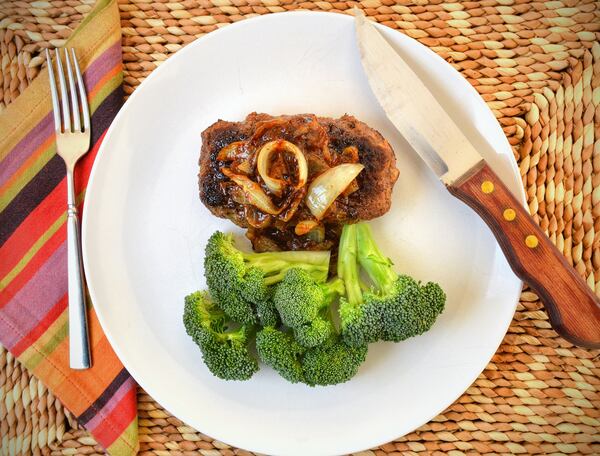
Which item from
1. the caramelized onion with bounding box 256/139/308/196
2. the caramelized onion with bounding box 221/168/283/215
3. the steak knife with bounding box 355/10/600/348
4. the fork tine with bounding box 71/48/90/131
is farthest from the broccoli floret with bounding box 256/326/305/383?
the fork tine with bounding box 71/48/90/131

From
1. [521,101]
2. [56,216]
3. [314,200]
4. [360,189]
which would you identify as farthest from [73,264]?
[521,101]

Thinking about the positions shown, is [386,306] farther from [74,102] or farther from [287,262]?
[74,102]

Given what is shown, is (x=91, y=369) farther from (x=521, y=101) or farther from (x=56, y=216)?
(x=521, y=101)

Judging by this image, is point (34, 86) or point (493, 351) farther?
point (34, 86)

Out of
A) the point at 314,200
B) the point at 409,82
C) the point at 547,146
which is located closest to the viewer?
the point at 314,200

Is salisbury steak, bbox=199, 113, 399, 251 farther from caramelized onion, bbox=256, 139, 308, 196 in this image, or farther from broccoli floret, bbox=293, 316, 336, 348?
broccoli floret, bbox=293, 316, 336, 348

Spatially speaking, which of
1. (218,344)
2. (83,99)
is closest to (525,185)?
(218,344)

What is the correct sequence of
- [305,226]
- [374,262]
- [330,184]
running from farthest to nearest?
[374,262], [305,226], [330,184]

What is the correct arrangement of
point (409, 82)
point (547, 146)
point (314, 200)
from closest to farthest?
point (314, 200) < point (409, 82) < point (547, 146)
